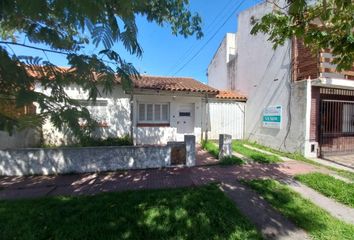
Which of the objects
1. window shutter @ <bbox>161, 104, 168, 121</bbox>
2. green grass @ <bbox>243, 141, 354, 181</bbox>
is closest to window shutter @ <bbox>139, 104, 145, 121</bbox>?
window shutter @ <bbox>161, 104, 168, 121</bbox>

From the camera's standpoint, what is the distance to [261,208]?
13.8 ft

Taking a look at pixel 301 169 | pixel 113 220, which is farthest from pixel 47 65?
pixel 301 169

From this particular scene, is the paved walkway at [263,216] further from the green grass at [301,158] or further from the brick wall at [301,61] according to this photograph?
the brick wall at [301,61]

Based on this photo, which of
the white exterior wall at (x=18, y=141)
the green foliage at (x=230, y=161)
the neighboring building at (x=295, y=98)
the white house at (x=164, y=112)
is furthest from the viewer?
the white house at (x=164, y=112)

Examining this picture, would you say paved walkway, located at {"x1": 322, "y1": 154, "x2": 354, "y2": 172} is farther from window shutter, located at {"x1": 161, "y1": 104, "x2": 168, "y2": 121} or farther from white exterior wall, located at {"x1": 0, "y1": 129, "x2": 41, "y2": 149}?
white exterior wall, located at {"x1": 0, "y1": 129, "x2": 41, "y2": 149}

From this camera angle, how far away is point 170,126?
11992 millimetres

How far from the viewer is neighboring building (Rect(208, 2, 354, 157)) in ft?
28.6

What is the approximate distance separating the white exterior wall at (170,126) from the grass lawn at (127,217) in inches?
254

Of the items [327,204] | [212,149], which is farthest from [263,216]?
[212,149]

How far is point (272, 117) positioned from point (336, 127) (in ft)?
9.94

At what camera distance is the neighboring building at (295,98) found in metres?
8.73

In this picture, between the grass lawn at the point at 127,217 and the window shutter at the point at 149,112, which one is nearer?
the grass lawn at the point at 127,217

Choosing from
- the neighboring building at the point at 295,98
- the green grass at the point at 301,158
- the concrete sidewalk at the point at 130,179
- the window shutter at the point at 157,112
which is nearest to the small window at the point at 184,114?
the window shutter at the point at 157,112

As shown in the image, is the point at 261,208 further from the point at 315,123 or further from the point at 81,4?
the point at 315,123
